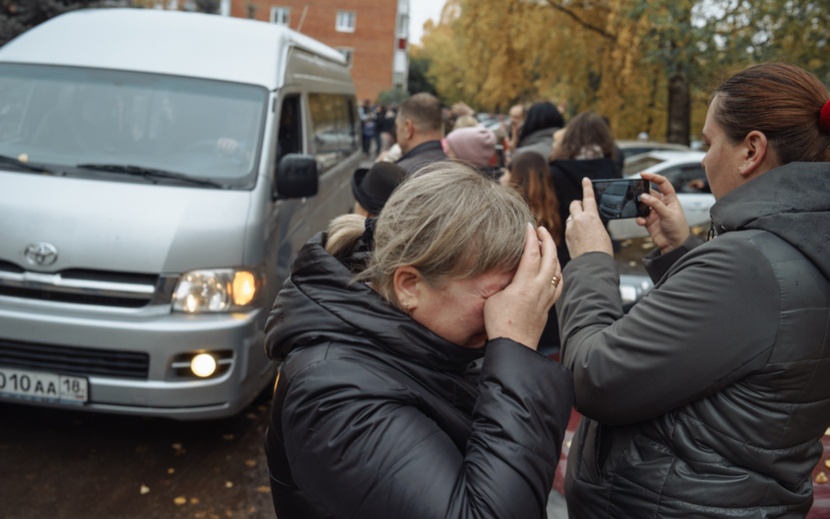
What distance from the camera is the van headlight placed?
4277mm

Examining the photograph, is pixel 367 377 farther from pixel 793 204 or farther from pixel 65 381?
pixel 65 381

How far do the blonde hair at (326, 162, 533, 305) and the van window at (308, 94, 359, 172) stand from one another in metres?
4.89

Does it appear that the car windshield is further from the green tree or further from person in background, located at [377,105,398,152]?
person in background, located at [377,105,398,152]

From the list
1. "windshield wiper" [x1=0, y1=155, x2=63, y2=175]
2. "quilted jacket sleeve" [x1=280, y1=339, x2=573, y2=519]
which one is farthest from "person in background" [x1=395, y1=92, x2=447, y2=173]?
"quilted jacket sleeve" [x1=280, y1=339, x2=573, y2=519]

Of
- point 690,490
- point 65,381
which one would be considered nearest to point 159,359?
point 65,381

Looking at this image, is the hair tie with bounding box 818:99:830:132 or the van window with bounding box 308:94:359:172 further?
the van window with bounding box 308:94:359:172

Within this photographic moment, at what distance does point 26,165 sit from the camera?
468cm

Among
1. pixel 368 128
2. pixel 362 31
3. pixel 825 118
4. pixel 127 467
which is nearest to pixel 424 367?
pixel 825 118

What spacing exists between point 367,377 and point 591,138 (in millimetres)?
3776

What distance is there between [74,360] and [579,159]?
3057 millimetres

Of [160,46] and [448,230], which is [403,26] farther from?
[448,230]

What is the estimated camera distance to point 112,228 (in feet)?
13.9

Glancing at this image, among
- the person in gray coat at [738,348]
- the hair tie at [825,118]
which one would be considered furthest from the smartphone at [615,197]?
the hair tie at [825,118]

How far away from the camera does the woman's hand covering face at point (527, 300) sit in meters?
1.57
